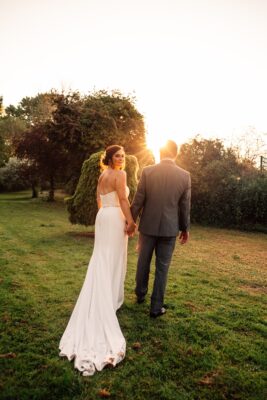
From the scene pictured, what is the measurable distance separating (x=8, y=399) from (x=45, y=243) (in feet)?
26.5

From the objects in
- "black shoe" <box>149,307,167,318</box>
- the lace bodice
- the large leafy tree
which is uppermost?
the large leafy tree

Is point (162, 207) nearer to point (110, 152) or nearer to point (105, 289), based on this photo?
point (110, 152)

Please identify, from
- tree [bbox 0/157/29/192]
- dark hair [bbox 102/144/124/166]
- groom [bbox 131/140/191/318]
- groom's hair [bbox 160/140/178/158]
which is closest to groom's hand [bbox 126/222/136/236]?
groom [bbox 131/140/191/318]

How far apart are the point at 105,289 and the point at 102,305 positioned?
0.26m

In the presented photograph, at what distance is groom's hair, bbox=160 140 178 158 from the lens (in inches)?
211

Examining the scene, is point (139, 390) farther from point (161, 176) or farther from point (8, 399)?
point (161, 176)

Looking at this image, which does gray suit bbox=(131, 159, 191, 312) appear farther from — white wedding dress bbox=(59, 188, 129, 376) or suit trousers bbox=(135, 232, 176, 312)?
white wedding dress bbox=(59, 188, 129, 376)

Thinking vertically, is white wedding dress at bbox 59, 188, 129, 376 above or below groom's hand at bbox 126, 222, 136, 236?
below

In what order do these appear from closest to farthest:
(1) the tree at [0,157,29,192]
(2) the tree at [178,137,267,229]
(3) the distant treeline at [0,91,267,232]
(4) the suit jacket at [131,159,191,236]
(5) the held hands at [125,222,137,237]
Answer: (4) the suit jacket at [131,159,191,236] → (5) the held hands at [125,222,137,237] → (2) the tree at [178,137,267,229] → (3) the distant treeline at [0,91,267,232] → (1) the tree at [0,157,29,192]

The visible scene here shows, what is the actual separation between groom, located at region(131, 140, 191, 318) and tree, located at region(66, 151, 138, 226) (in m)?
5.94

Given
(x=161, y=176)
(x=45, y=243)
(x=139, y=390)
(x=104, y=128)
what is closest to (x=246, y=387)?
(x=139, y=390)

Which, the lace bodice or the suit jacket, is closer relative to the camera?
the suit jacket

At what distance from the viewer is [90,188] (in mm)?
11578

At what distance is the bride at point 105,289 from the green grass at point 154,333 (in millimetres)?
164
